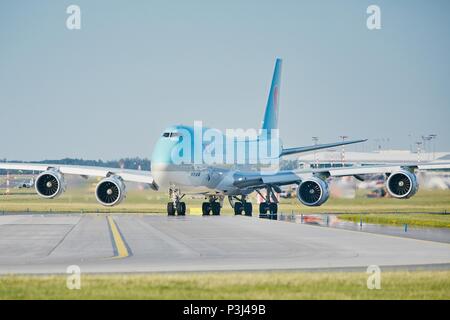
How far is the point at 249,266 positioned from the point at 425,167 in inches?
1520

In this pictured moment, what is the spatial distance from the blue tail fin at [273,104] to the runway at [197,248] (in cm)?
2714

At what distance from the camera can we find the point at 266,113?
7781cm

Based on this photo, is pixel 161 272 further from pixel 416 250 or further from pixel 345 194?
pixel 345 194

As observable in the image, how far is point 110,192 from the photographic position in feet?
207

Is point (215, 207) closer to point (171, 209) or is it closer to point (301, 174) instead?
point (171, 209)

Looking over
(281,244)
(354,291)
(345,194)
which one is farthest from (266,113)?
(354,291)

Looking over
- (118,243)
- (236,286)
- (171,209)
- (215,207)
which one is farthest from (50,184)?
(236,286)

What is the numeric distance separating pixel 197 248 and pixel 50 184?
30.7 meters

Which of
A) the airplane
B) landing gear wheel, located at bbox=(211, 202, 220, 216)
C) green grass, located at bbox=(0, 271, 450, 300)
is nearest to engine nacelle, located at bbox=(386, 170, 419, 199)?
the airplane

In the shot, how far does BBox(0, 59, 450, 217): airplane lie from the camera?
59.8 metres

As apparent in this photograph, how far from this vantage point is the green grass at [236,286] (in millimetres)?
21391

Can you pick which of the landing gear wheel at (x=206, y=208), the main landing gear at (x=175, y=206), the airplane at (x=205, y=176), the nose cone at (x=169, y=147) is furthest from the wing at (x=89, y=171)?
the nose cone at (x=169, y=147)

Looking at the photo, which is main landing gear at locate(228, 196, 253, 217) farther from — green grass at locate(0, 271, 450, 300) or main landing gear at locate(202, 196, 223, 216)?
green grass at locate(0, 271, 450, 300)
